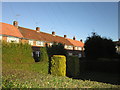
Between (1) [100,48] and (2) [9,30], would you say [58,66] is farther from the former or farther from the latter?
(2) [9,30]

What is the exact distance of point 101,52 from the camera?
65.8ft

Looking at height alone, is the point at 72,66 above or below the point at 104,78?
above

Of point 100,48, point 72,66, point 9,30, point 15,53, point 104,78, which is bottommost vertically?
point 104,78

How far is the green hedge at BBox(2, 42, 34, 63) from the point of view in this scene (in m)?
12.9

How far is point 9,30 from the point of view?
88.0 ft

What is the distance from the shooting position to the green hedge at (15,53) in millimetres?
12875

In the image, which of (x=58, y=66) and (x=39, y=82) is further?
(x=58, y=66)

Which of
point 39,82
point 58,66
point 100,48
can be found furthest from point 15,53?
point 100,48

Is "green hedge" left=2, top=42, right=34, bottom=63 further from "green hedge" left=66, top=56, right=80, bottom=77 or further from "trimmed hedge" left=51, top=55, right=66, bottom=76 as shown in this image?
"green hedge" left=66, top=56, right=80, bottom=77

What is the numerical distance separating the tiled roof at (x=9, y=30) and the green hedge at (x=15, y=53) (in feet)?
40.8

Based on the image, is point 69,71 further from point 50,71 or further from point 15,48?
point 15,48

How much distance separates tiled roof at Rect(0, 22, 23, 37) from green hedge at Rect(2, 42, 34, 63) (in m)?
12.4

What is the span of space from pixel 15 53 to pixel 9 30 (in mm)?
15039

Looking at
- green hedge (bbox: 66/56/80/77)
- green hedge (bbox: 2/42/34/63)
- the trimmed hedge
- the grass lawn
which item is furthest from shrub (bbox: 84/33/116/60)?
the grass lawn
